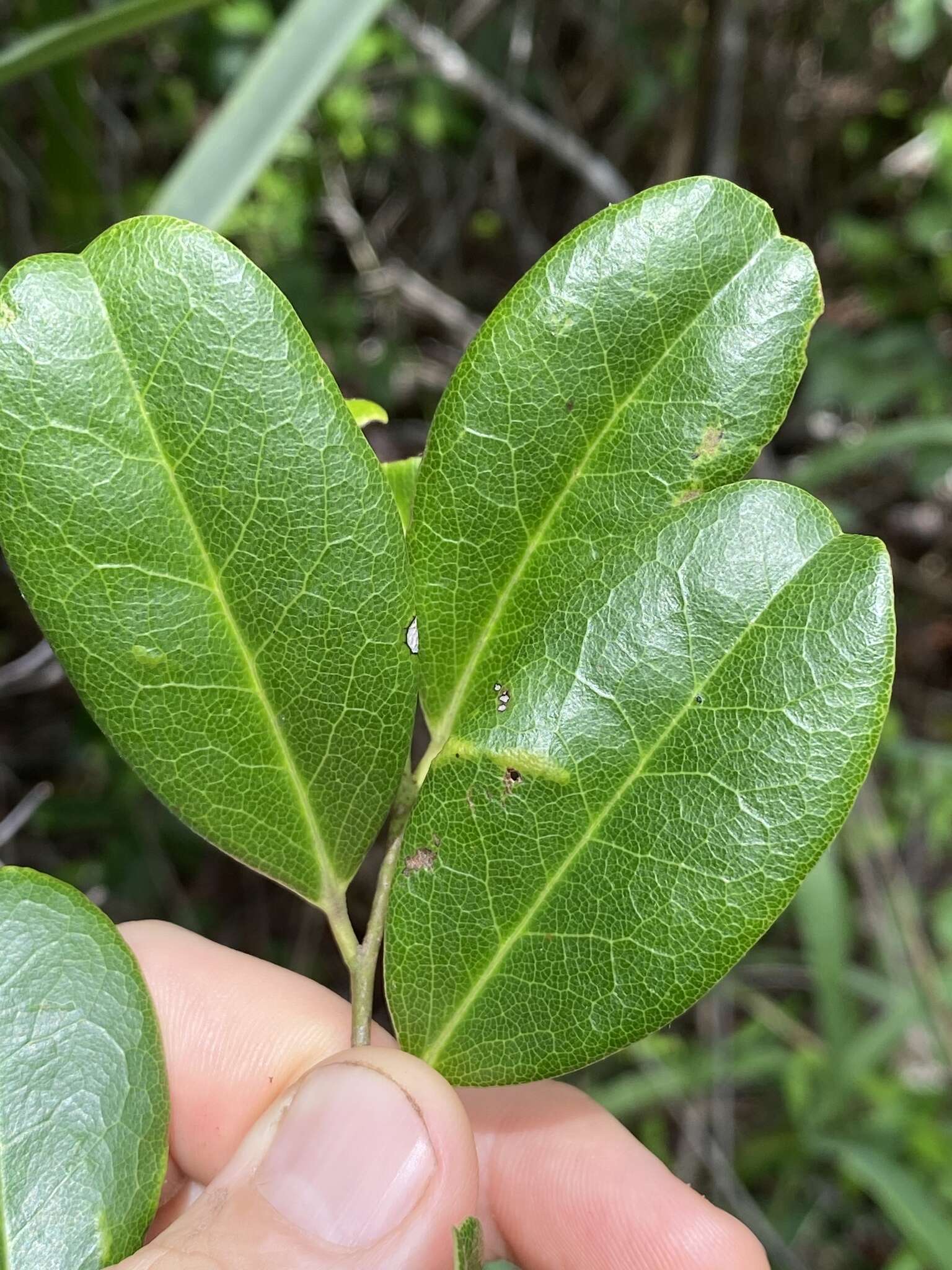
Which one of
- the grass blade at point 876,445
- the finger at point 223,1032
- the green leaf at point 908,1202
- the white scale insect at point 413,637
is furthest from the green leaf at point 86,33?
the green leaf at point 908,1202

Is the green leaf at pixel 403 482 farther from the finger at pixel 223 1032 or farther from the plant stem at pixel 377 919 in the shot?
the finger at pixel 223 1032

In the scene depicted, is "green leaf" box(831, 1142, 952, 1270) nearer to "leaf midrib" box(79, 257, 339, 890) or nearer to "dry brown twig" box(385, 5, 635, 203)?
"leaf midrib" box(79, 257, 339, 890)

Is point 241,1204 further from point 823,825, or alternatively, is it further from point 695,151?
point 695,151

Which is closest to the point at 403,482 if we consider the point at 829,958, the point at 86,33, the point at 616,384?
the point at 616,384

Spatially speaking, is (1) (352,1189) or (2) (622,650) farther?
(1) (352,1189)

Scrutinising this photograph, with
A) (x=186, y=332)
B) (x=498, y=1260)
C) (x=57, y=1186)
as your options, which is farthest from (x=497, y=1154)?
(x=186, y=332)

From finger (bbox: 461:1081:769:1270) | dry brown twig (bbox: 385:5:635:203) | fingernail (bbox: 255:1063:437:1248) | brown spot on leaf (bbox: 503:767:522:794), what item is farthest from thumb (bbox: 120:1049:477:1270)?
dry brown twig (bbox: 385:5:635:203)

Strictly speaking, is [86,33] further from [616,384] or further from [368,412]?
[616,384]

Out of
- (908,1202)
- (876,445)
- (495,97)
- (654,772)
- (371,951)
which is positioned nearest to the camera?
(654,772)
